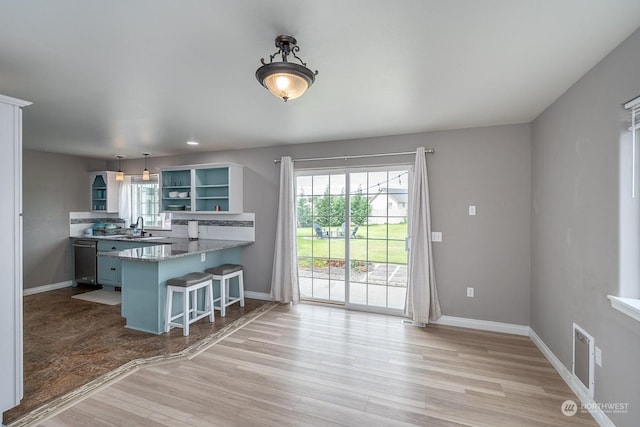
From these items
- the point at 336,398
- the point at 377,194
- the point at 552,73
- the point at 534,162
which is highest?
the point at 552,73

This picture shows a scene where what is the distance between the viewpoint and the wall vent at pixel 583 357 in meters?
2.19

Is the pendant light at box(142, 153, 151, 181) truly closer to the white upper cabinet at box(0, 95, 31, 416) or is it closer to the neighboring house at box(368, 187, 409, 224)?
the white upper cabinet at box(0, 95, 31, 416)

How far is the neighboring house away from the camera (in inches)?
161

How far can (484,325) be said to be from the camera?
3.68m

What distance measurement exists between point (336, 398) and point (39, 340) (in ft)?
10.9

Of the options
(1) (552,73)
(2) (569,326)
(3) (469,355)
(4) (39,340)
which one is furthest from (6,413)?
(1) (552,73)

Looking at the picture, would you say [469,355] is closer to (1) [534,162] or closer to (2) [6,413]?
(1) [534,162]

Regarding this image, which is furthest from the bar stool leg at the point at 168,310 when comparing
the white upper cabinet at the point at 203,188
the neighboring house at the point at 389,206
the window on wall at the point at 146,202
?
the window on wall at the point at 146,202

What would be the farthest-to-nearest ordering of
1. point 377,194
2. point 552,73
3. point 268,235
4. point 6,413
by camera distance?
point 268,235, point 377,194, point 552,73, point 6,413

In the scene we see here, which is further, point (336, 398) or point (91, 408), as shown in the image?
point (336, 398)

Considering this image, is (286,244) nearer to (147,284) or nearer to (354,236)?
(354,236)

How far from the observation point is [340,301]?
452 centimetres

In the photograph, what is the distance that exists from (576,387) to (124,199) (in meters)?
7.19

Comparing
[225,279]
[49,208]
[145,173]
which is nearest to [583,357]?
[225,279]
